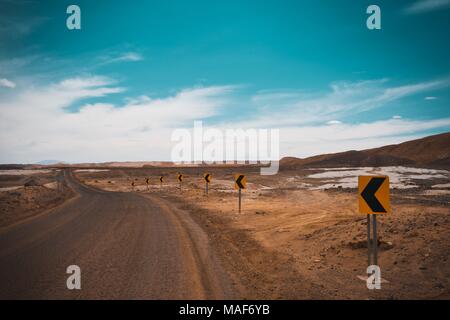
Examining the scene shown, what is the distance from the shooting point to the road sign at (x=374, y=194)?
7.38m

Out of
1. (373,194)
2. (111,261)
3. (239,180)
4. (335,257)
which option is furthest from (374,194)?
(239,180)

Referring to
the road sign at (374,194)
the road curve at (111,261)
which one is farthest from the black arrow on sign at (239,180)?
the road sign at (374,194)

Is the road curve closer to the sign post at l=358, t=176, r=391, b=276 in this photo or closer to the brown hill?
the sign post at l=358, t=176, r=391, b=276

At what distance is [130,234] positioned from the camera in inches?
515

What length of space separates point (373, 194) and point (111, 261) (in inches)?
264

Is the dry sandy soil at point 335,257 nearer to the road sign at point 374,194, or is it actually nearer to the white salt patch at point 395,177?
the road sign at point 374,194

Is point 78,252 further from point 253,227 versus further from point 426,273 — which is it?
point 426,273

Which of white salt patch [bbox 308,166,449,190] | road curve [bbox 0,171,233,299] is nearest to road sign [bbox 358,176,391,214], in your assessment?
road curve [bbox 0,171,233,299]

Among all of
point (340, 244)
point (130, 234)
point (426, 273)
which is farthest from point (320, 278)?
point (130, 234)

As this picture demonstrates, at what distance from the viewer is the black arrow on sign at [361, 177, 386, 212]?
7410 mm

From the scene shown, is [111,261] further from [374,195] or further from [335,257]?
[374,195]

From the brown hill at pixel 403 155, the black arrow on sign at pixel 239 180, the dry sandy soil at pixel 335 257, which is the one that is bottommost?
the dry sandy soil at pixel 335 257

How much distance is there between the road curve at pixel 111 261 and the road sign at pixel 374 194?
11.4 ft

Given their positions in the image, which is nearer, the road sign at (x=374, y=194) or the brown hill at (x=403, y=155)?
the road sign at (x=374, y=194)
